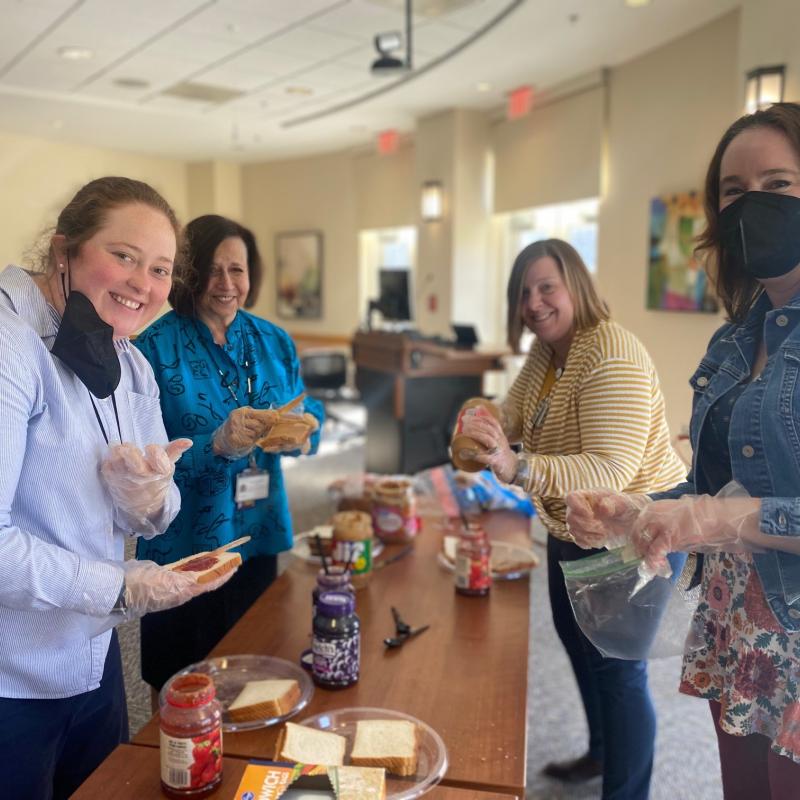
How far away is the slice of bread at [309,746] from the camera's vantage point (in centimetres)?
120

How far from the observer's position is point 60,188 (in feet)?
30.3

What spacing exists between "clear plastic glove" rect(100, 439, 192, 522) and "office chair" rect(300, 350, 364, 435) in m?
6.04

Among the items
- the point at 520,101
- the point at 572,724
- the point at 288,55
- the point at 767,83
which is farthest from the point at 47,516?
the point at 520,101

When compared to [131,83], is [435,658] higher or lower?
lower

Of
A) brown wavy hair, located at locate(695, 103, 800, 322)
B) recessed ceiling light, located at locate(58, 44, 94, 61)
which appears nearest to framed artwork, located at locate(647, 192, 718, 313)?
brown wavy hair, located at locate(695, 103, 800, 322)

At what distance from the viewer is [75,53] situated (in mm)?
5707

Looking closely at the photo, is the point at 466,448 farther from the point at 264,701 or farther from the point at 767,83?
the point at 767,83

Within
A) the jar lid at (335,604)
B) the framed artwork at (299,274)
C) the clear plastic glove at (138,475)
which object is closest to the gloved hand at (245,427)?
the clear plastic glove at (138,475)

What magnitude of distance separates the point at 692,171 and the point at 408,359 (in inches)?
96.2

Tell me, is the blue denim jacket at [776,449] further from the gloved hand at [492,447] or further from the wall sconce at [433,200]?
the wall sconce at [433,200]

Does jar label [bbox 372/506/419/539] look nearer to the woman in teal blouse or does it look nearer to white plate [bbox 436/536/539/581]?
white plate [bbox 436/536/539/581]

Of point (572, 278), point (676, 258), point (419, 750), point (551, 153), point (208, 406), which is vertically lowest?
point (419, 750)

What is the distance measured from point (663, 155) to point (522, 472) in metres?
4.49

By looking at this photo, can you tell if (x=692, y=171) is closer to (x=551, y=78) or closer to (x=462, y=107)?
(x=551, y=78)
